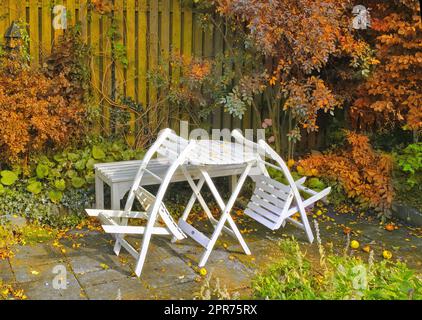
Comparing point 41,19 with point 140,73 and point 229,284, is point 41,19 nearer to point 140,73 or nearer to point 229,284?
point 140,73

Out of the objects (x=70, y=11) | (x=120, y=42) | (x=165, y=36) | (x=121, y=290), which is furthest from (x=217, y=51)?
(x=121, y=290)

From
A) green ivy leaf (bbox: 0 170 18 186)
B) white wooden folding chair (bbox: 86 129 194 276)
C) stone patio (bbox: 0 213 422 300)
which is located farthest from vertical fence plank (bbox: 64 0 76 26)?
stone patio (bbox: 0 213 422 300)

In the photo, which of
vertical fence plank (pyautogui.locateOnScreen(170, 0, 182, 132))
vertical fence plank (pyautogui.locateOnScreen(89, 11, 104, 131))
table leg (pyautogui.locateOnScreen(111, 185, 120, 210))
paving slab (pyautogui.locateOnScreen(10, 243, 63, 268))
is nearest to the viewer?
paving slab (pyautogui.locateOnScreen(10, 243, 63, 268))

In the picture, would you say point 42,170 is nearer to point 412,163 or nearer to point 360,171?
point 360,171

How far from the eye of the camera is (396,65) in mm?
5742

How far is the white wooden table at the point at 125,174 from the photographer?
505cm

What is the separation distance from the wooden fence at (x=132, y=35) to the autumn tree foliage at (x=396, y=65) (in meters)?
1.75

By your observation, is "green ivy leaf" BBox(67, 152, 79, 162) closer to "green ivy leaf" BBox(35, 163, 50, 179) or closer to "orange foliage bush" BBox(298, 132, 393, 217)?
"green ivy leaf" BBox(35, 163, 50, 179)

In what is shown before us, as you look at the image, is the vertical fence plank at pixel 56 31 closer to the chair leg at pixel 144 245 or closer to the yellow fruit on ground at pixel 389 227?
the chair leg at pixel 144 245

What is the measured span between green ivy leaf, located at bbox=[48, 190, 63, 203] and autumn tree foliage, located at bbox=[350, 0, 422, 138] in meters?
3.10

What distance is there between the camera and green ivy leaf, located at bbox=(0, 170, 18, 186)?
5.46 metres

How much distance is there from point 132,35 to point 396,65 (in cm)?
274
